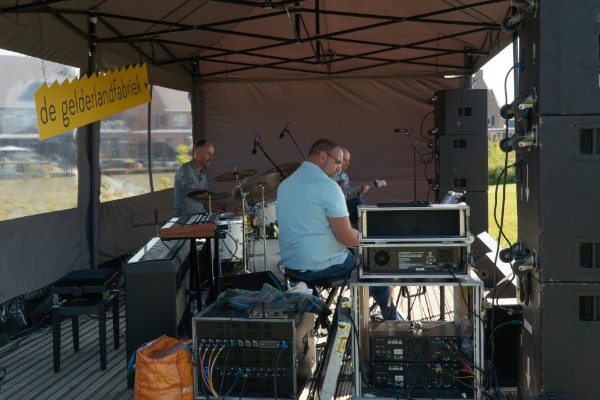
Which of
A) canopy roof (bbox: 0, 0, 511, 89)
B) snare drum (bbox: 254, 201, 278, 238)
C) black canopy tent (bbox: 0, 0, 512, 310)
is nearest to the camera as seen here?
black canopy tent (bbox: 0, 0, 512, 310)

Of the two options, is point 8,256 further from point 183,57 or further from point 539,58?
point 183,57

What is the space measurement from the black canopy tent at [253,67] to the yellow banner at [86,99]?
0.15 meters

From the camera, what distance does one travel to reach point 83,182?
682cm

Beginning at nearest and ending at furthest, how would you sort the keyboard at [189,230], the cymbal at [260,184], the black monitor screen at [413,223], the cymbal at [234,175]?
the black monitor screen at [413,223] → the keyboard at [189,230] → the cymbal at [260,184] → the cymbal at [234,175]

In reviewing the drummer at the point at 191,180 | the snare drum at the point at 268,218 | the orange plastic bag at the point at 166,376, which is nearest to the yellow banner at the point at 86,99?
the drummer at the point at 191,180

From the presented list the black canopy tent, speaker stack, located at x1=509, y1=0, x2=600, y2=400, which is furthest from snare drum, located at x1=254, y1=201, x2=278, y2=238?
speaker stack, located at x1=509, y1=0, x2=600, y2=400

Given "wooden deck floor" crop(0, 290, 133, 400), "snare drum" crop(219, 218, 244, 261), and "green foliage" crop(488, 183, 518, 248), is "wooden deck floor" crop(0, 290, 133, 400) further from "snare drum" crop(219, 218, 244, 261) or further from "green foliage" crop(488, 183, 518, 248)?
"green foliage" crop(488, 183, 518, 248)

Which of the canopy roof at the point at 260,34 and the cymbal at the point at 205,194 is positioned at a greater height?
the canopy roof at the point at 260,34

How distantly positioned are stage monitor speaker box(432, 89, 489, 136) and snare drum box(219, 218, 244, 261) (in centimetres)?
318

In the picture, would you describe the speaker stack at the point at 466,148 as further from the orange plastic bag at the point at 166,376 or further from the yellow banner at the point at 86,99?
the orange plastic bag at the point at 166,376

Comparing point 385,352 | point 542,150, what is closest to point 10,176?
point 385,352

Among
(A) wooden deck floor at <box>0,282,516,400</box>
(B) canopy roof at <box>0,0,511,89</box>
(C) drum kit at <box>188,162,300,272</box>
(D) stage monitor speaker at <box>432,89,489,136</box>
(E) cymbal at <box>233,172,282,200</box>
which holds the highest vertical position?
(B) canopy roof at <box>0,0,511,89</box>

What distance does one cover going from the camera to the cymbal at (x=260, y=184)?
599cm

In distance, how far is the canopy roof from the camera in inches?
248
